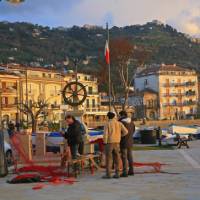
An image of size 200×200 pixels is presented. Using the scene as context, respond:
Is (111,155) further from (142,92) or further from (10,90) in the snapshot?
(142,92)

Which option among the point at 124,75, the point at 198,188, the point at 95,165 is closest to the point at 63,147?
the point at 95,165

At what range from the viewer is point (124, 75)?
59.9 m

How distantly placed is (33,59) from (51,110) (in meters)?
55.6

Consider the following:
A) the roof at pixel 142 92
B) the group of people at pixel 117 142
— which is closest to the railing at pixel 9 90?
the roof at pixel 142 92

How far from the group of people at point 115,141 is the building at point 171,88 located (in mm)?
112170

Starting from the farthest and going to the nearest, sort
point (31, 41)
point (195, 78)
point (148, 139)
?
point (31, 41) < point (195, 78) < point (148, 139)

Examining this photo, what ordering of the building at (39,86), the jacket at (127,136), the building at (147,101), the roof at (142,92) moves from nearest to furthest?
the jacket at (127,136) < the building at (39,86) < the building at (147,101) < the roof at (142,92)

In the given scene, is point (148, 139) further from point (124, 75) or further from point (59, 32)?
point (59, 32)

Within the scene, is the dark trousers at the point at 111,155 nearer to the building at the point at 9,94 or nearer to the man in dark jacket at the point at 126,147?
the man in dark jacket at the point at 126,147

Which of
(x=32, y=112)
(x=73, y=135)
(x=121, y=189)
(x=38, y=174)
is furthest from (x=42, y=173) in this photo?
(x=32, y=112)

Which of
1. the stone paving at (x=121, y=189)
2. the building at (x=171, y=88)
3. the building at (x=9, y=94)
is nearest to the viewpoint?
the stone paving at (x=121, y=189)

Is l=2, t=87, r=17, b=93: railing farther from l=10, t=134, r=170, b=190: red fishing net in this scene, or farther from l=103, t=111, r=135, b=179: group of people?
l=103, t=111, r=135, b=179: group of people

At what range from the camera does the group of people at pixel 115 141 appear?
1334cm

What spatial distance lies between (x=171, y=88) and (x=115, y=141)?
123246 mm
